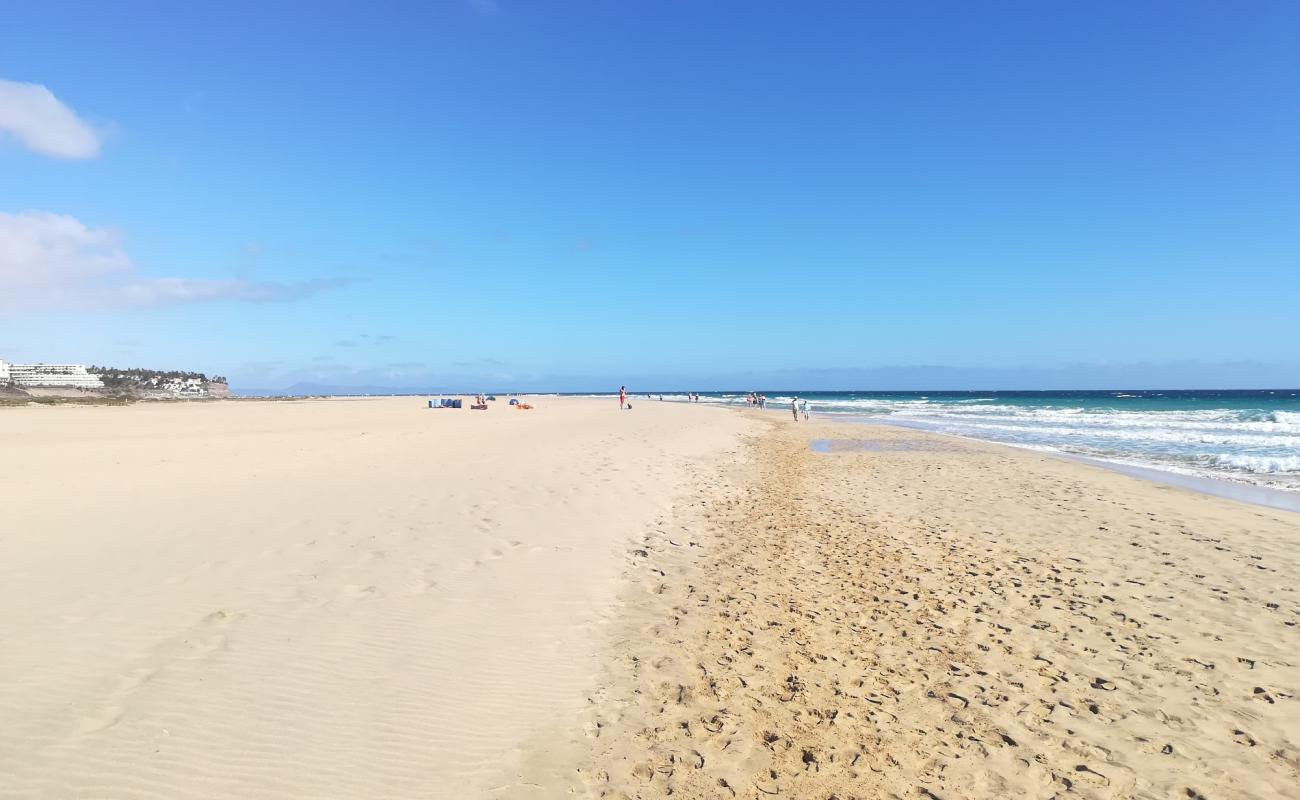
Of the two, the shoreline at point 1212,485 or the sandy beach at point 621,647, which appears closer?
the sandy beach at point 621,647

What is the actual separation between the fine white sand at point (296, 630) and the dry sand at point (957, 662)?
810 mm

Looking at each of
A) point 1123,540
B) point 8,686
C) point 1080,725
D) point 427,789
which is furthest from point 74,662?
point 1123,540

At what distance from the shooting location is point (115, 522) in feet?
28.4

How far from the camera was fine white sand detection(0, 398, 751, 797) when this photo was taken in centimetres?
380

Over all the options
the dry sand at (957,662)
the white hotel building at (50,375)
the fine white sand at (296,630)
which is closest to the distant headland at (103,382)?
the white hotel building at (50,375)

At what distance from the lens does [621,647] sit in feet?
19.2

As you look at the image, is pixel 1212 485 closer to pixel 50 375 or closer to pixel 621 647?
pixel 621 647

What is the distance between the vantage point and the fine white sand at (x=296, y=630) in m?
3.80

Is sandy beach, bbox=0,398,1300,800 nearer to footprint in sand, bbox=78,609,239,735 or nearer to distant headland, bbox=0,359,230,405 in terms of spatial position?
footprint in sand, bbox=78,609,239,735

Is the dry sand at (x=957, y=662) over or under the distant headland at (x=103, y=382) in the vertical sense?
under

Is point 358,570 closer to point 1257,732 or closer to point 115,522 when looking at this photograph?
Answer: point 115,522

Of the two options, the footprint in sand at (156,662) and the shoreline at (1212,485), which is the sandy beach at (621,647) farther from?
the shoreline at (1212,485)

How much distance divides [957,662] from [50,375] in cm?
10383

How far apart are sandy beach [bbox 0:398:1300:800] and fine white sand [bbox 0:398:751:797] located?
0.10 feet
